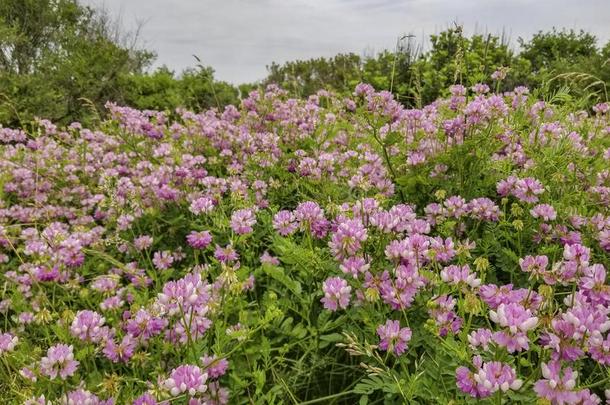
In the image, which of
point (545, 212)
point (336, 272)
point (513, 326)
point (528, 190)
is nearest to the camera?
point (513, 326)

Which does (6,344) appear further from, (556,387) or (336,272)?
(556,387)

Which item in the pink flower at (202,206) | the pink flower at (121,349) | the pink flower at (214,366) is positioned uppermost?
the pink flower at (202,206)

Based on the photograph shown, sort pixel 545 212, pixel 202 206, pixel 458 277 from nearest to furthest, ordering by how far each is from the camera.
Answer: pixel 458 277, pixel 545 212, pixel 202 206

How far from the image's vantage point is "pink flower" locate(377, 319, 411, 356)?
200 centimetres

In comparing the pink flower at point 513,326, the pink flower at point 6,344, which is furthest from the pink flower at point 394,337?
the pink flower at point 6,344

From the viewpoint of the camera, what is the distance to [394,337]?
6.59ft

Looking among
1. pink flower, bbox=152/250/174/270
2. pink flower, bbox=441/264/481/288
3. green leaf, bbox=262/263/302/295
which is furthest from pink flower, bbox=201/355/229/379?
pink flower, bbox=152/250/174/270

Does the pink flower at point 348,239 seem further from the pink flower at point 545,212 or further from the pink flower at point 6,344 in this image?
the pink flower at point 6,344

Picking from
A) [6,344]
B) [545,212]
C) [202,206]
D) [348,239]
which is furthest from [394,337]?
[6,344]

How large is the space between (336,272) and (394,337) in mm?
602

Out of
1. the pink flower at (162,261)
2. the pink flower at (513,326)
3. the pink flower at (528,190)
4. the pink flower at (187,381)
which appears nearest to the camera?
the pink flower at (513,326)

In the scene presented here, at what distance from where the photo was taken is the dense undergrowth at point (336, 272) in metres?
1.87

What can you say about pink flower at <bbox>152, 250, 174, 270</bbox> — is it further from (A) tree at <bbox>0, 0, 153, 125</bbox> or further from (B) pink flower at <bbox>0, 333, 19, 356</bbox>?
(A) tree at <bbox>0, 0, 153, 125</bbox>

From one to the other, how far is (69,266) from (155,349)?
43.1 inches
